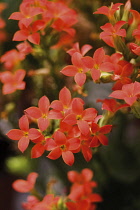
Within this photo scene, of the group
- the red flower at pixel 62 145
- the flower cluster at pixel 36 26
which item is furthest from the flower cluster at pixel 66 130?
the flower cluster at pixel 36 26

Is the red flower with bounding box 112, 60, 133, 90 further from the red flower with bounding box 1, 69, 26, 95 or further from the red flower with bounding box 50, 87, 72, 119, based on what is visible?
the red flower with bounding box 1, 69, 26, 95

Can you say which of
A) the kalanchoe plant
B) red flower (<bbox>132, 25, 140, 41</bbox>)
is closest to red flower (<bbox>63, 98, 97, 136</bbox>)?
the kalanchoe plant

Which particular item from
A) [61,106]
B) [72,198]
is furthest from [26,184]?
[61,106]

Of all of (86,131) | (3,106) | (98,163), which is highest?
(86,131)

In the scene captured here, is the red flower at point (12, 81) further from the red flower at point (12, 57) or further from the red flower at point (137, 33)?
the red flower at point (137, 33)

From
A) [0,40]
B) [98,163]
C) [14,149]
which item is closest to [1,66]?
[0,40]

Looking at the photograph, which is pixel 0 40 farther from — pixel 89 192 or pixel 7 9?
pixel 89 192

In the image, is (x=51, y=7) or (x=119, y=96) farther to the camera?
(x=51, y=7)

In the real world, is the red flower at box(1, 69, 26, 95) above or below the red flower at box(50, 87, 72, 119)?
below
